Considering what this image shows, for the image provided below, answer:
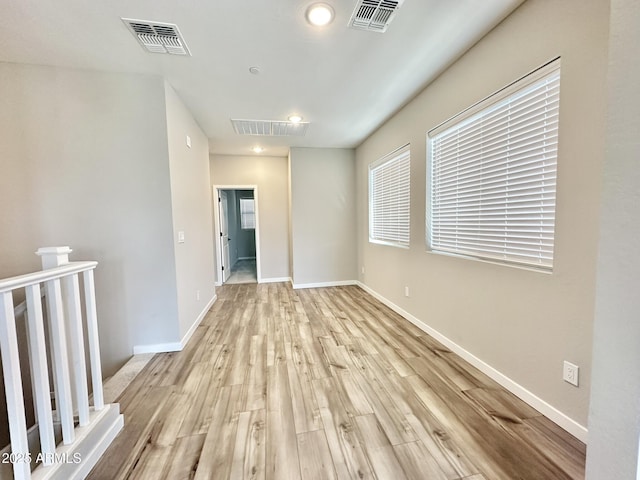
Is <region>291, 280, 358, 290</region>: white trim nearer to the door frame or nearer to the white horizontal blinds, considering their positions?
the door frame

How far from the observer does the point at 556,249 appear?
60.8 inches

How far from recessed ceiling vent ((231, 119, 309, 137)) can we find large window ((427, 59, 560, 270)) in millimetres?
2010

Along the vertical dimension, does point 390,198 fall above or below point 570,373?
above

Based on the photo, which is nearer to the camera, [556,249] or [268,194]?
[556,249]

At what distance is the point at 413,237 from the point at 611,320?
7.47ft

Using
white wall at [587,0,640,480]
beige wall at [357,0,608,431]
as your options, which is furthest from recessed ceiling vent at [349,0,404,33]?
white wall at [587,0,640,480]

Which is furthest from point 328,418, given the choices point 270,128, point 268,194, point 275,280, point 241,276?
point 241,276

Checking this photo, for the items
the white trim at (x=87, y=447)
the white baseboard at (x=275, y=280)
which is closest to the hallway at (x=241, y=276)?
the white baseboard at (x=275, y=280)

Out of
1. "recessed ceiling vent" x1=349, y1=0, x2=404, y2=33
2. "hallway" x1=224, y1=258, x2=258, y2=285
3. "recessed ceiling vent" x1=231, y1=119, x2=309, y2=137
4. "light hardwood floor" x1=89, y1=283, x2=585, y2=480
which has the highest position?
"recessed ceiling vent" x1=349, y1=0, x2=404, y2=33

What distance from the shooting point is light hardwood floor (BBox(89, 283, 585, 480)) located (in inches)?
51.5

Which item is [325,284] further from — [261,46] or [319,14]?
[319,14]

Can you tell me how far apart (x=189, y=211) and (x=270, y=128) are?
5.58 feet

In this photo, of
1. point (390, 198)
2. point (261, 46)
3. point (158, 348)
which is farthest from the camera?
point (390, 198)

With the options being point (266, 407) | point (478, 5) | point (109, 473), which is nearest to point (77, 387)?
point (109, 473)
